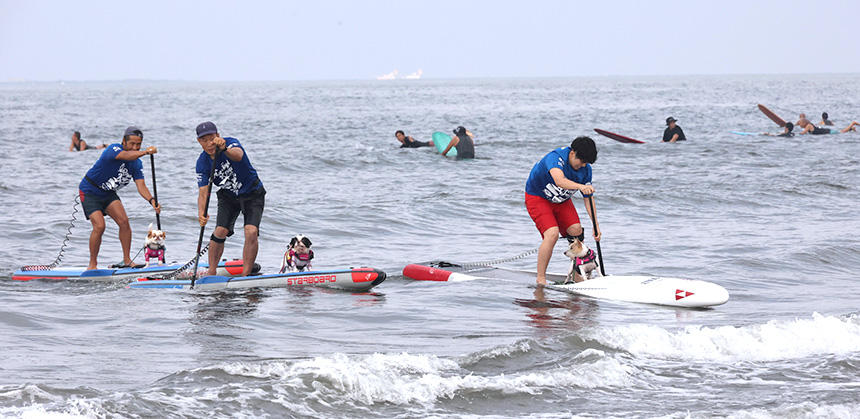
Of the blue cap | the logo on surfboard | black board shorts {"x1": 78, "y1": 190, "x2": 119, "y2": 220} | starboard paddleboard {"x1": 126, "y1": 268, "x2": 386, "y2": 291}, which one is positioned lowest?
starboard paddleboard {"x1": 126, "y1": 268, "x2": 386, "y2": 291}

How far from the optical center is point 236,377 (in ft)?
21.6

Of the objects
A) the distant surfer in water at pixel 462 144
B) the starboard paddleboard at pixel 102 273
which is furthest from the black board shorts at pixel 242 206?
the distant surfer in water at pixel 462 144

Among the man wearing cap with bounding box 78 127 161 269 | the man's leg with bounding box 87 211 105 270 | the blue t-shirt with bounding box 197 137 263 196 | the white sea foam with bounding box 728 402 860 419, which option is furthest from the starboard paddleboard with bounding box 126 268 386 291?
the white sea foam with bounding box 728 402 860 419

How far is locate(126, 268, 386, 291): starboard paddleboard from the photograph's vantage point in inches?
405

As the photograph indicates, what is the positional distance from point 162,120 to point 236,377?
53351mm

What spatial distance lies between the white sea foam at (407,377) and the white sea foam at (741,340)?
61 centimetres

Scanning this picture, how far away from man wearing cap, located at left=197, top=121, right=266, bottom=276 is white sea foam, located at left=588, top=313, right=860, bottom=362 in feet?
13.3

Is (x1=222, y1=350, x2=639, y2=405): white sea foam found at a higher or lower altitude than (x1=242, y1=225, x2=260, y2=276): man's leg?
lower

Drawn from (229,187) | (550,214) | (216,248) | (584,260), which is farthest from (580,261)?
(216,248)

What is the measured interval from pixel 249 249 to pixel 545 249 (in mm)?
3181

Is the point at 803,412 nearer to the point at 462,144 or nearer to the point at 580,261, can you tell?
the point at 580,261

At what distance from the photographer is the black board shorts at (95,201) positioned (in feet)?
36.5

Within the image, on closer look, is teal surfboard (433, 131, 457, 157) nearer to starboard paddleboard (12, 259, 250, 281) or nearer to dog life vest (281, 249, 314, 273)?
starboard paddleboard (12, 259, 250, 281)

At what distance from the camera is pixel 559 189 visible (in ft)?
32.1
